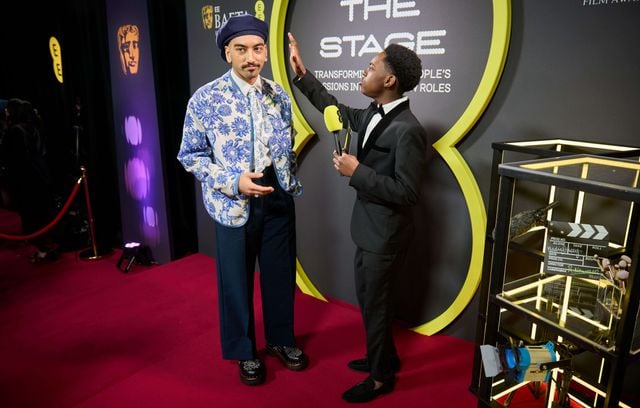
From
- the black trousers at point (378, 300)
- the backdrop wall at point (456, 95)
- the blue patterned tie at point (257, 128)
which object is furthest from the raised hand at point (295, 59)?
the black trousers at point (378, 300)

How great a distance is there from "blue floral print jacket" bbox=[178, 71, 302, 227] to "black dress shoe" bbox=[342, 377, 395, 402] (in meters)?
0.96

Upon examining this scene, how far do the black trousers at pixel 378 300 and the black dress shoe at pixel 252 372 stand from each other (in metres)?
0.58

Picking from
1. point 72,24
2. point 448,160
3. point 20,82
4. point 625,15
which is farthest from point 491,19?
point 20,82

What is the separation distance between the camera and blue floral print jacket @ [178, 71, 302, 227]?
209cm

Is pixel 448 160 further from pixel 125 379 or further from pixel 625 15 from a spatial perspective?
pixel 125 379

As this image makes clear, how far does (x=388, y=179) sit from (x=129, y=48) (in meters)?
2.83

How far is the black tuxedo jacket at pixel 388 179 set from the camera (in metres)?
1.85

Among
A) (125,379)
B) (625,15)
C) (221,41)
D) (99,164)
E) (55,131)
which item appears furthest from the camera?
(55,131)

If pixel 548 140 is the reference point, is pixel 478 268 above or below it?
below

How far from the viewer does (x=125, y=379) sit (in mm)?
2336

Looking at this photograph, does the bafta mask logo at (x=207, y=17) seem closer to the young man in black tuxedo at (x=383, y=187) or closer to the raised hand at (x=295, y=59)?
the raised hand at (x=295, y=59)

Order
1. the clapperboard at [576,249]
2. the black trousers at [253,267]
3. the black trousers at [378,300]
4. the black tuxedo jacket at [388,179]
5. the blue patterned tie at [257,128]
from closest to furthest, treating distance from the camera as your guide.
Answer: the clapperboard at [576,249] → the black tuxedo jacket at [388,179] → the black trousers at [378,300] → the blue patterned tie at [257,128] → the black trousers at [253,267]

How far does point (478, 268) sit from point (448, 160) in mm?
606

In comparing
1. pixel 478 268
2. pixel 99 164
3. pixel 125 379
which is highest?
pixel 99 164
